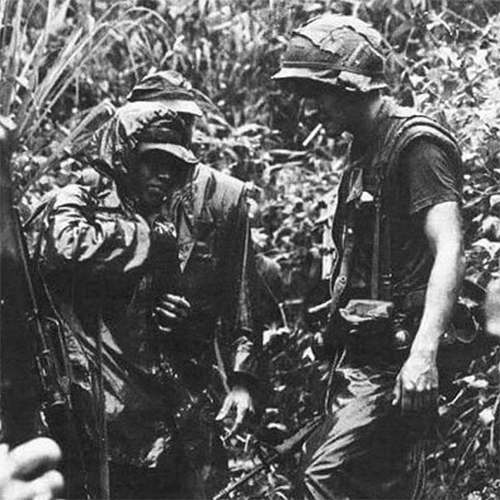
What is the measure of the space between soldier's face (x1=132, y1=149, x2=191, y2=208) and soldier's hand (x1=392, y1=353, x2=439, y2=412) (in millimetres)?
1047

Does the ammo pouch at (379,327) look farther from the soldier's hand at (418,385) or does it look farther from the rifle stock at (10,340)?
the rifle stock at (10,340)

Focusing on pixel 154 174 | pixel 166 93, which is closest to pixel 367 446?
pixel 154 174

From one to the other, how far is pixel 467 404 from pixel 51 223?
6.13 feet

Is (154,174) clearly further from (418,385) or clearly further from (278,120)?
(278,120)

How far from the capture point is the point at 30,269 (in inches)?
165

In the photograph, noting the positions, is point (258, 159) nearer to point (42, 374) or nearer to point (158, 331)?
point (158, 331)

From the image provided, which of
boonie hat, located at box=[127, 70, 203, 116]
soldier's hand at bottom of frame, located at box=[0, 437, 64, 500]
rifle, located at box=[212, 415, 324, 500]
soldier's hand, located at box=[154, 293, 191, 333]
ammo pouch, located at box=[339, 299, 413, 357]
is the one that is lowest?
soldier's hand at bottom of frame, located at box=[0, 437, 64, 500]

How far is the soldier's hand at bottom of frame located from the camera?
60.4 inches

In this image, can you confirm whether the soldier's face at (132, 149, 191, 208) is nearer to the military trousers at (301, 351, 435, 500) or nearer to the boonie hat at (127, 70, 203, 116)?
the boonie hat at (127, 70, 203, 116)

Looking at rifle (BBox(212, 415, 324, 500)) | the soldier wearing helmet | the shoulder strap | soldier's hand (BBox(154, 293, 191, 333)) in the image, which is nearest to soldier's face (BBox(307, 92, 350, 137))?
the soldier wearing helmet

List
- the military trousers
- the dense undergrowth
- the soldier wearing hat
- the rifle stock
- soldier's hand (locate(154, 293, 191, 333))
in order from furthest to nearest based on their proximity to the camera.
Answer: the dense undergrowth
soldier's hand (locate(154, 293, 191, 333))
the soldier wearing hat
the military trousers
the rifle stock

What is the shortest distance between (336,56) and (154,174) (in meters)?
0.70

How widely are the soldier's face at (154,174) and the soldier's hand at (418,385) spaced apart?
105 cm

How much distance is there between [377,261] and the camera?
411 cm
